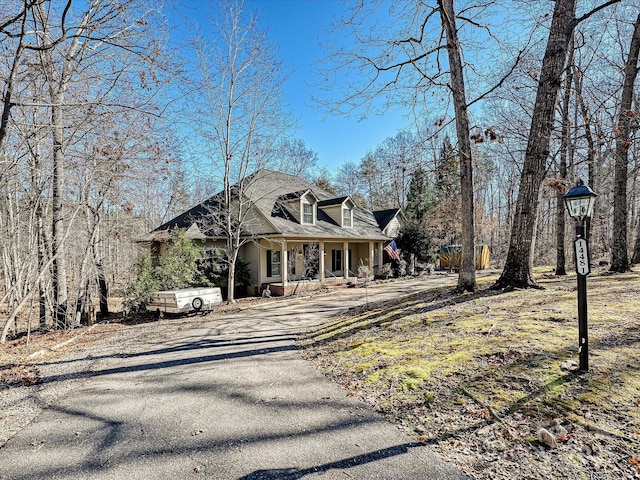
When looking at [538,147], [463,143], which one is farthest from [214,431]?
[463,143]

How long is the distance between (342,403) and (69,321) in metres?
10.8

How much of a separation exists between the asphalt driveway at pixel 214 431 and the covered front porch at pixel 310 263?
10.9m

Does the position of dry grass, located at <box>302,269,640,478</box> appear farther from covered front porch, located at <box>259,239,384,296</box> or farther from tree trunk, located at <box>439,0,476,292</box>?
covered front porch, located at <box>259,239,384,296</box>

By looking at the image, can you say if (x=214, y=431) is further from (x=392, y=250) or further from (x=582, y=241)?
(x=392, y=250)

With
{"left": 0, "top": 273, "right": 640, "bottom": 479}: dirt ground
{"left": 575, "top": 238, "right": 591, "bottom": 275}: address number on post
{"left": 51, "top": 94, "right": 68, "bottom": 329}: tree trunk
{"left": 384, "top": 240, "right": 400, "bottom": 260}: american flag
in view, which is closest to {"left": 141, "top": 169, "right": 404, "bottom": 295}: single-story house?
{"left": 384, "top": 240, "right": 400, "bottom": 260}: american flag

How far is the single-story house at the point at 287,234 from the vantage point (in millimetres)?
16422

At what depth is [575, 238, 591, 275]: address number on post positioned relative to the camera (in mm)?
3893

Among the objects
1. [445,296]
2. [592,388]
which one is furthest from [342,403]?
[445,296]

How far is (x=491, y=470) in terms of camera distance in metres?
2.70

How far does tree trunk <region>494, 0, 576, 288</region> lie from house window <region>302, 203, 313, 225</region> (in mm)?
12150

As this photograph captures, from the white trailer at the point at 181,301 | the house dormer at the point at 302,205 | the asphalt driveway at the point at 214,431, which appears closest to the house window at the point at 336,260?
the house dormer at the point at 302,205

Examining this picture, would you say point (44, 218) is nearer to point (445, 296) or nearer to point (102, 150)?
point (102, 150)

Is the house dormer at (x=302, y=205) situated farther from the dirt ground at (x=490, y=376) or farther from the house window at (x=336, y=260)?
the dirt ground at (x=490, y=376)

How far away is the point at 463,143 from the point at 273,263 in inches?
476
